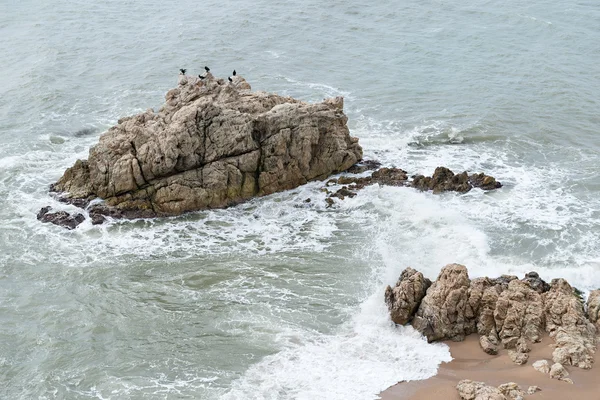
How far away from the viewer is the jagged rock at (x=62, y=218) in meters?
31.0

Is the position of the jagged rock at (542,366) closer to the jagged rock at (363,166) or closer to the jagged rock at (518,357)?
the jagged rock at (518,357)

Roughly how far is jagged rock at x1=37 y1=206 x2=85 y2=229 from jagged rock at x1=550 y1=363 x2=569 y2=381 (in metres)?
22.1

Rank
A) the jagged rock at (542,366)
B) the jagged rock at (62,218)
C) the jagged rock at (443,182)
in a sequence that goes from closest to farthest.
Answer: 1. the jagged rock at (542,366)
2. the jagged rock at (62,218)
3. the jagged rock at (443,182)

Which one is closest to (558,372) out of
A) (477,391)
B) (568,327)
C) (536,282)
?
(568,327)

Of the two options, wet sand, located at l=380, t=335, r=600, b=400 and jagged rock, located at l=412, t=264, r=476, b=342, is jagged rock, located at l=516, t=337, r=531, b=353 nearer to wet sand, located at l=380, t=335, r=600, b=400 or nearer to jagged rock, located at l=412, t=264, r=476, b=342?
wet sand, located at l=380, t=335, r=600, b=400

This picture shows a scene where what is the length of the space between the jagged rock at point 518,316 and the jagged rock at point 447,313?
109 cm

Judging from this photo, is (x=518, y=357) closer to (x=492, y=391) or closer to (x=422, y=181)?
(x=492, y=391)

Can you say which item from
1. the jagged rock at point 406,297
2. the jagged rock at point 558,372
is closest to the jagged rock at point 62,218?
the jagged rock at point 406,297

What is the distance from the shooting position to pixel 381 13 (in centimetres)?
6222

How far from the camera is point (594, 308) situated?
23016 mm

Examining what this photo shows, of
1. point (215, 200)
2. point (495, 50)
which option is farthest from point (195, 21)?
point (215, 200)

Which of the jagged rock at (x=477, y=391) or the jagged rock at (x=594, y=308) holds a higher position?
the jagged rock at (x=594, y=308)

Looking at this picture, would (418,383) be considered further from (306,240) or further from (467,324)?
(306,240)

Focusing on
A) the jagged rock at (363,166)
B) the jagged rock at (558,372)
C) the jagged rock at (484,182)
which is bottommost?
the jagged rock at (558,372)
